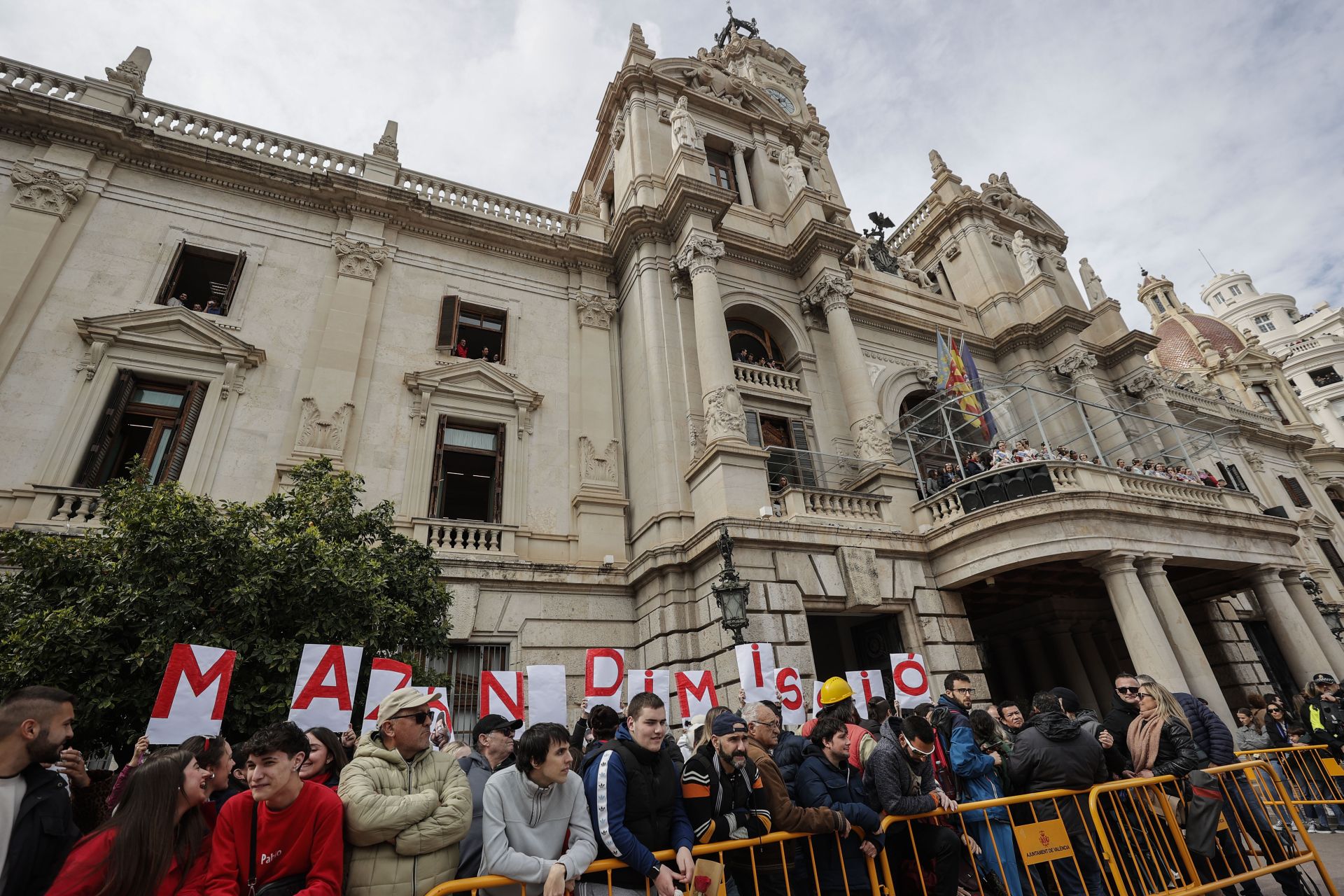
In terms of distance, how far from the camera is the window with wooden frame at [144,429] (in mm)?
11875

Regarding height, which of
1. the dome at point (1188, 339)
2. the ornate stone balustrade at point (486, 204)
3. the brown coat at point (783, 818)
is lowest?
the brown coat at point (783, 818)

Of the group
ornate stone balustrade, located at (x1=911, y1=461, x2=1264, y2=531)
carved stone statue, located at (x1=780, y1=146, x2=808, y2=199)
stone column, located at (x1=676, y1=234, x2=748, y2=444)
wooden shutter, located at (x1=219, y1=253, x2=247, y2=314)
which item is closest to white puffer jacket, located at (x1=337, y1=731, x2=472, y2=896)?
stone column, located at (x1=676, y1=234, x2=748, y2=444)

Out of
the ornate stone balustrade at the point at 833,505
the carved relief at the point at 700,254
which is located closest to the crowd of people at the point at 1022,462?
the ornate stone balustrade at the point at 833,505

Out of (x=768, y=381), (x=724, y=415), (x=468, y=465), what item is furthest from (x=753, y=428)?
(x=468, y=465)

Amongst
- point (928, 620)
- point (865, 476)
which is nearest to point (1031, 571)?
point (928, 620)

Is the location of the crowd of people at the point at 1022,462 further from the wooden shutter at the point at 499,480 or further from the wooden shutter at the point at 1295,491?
the wooden shutter at the point at 1295,491

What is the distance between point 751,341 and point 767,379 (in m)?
2.03

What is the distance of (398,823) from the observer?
133 inches

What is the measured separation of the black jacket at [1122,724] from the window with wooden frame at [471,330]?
13883 mm

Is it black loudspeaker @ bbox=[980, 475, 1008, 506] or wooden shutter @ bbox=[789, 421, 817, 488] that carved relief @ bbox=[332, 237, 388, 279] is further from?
black loudspeaker @ bbox=[980, 475, 1008, 506]

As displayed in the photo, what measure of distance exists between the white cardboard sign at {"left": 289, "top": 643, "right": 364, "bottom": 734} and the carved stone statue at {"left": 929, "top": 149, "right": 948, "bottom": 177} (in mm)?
Result: 28457

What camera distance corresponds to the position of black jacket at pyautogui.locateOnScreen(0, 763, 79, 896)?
2918 millimetres

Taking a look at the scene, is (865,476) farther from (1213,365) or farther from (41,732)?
(1213,365)

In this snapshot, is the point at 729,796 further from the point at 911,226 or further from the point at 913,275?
the point at 911,226
